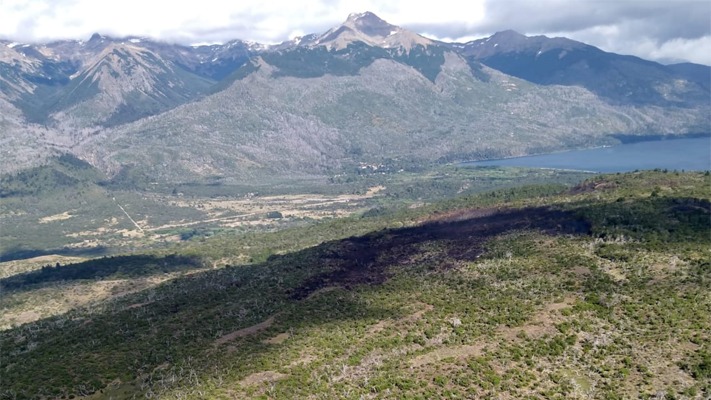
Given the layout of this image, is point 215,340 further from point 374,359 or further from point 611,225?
point 611,225

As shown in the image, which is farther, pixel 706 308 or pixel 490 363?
pixel 706 308

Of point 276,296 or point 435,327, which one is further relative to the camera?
point 276,296

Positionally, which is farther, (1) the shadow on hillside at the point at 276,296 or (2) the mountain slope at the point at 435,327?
(1) the shadow on hillside at the point at 276,296

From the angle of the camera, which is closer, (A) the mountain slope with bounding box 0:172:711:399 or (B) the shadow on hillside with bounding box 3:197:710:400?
(A) the mountain slope with bounding box 0:172:711:399

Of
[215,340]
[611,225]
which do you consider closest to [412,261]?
[611,225]

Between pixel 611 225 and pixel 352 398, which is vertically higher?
pixel 611 225

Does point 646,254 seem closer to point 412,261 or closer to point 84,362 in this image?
point 412,261

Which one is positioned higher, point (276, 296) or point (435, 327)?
point (435, 327)

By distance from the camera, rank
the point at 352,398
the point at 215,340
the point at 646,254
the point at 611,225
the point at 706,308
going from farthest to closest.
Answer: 1. the point at 611,225
2. the point at 646,254
3. the point at 215,340
4. the point at 706,308
5. the point at 352,398

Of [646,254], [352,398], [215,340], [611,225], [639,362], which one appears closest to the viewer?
[352,398]

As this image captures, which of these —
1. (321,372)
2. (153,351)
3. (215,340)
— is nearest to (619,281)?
(321,372)
